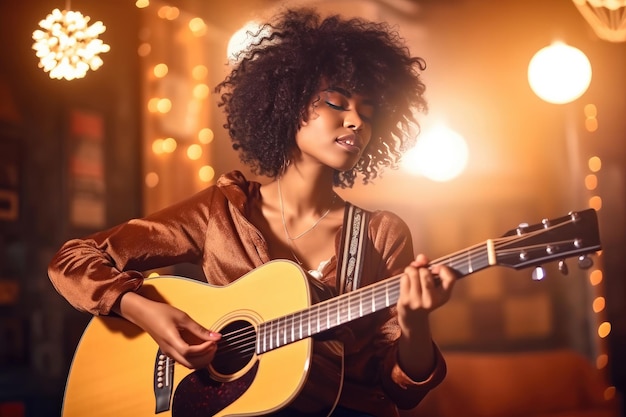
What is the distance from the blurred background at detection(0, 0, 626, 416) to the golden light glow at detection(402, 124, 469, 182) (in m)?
0.01

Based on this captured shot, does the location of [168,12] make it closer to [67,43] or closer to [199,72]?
Answer: [199,72]

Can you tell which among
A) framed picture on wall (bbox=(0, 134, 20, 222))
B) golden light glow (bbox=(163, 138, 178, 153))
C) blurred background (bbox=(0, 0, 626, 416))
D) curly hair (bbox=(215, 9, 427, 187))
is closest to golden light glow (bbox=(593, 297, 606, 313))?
blurred background (bbox=(0, 0, 626, 416))

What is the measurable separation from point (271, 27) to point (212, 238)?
663 millimetres

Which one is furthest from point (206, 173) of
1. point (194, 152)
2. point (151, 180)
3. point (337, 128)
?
point (337, 128)

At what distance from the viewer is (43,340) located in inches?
112

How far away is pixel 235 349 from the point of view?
1778 millimetres

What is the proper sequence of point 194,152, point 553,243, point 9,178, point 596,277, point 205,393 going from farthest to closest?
point 596,277 → point 194,152 → point 9,178 → point 205,393 → point 553,243

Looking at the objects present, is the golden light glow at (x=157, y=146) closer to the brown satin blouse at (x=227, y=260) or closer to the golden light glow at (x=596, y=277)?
the brown satin blouse at (x=227, y=260)

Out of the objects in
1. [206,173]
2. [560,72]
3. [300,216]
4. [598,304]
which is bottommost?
[598,304]

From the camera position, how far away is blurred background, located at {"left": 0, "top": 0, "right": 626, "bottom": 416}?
2.80 meters

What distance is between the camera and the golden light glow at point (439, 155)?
362 cm

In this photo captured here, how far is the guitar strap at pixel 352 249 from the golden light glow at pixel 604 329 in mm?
2160

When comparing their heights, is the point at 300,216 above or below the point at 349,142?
below

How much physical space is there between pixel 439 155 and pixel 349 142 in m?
1.86
